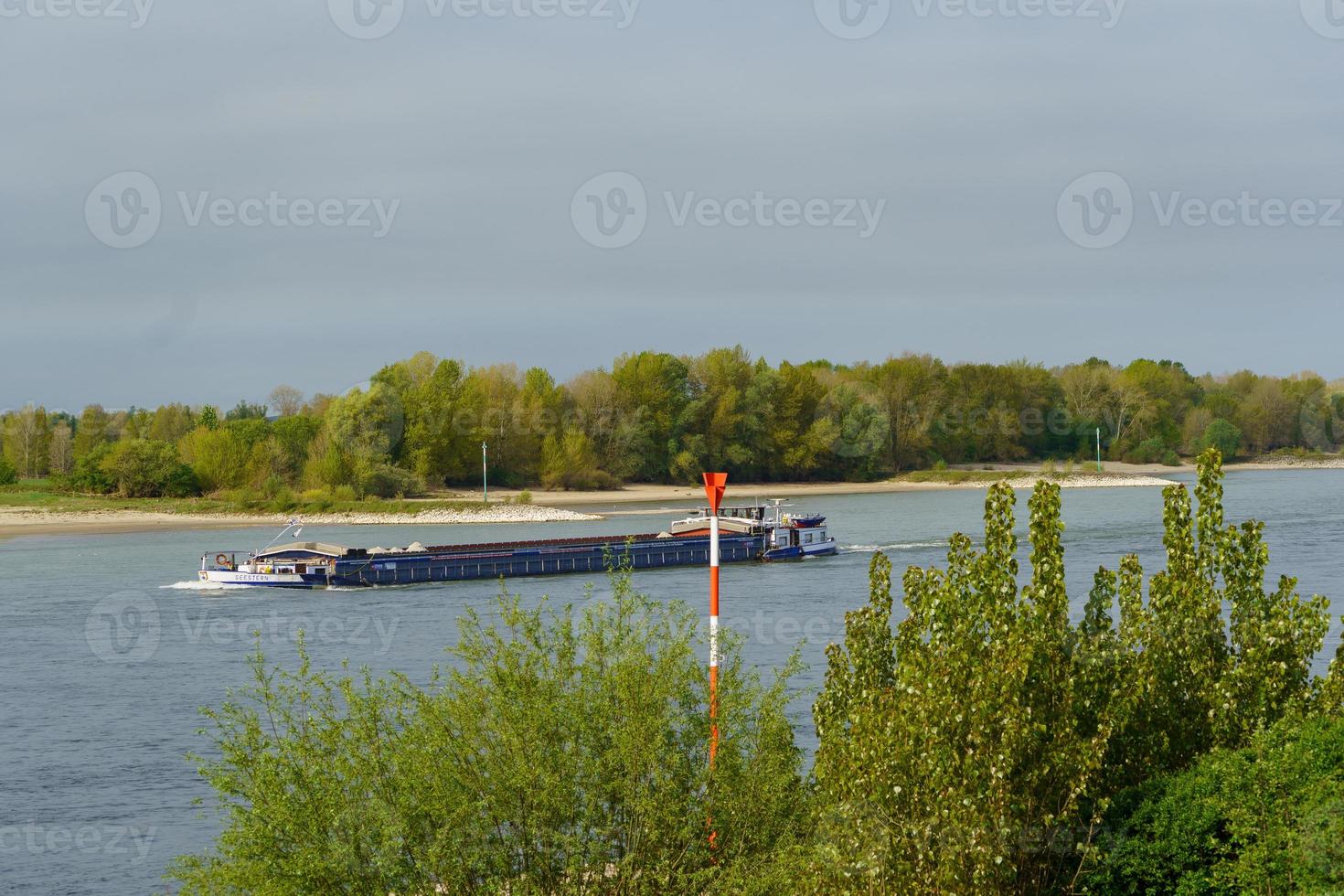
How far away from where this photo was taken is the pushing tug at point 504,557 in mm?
63531

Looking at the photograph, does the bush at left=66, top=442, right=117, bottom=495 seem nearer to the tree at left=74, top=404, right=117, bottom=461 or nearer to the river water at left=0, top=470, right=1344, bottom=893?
the tree at left=74, top=404, right=117, bottom=461

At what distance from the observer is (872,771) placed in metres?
13.2

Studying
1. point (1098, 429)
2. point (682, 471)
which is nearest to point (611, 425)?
point (682, 471)

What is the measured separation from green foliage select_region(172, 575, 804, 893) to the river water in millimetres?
2071

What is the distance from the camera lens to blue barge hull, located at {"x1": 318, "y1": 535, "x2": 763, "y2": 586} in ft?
210

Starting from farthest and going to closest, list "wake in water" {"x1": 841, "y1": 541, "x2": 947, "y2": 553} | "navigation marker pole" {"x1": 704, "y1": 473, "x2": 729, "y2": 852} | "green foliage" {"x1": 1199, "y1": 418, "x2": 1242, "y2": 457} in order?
"green foliage" {"x1": 1199, "y1": 418, "x2": 1242, "y2": 457} < "wake in water" {"x1": 841, "y1": 541, "x2": 947, "y2": 553} < "navigation marker pole" {"x1": 704, "y1": 473, "x2": 729, "y2": 852}

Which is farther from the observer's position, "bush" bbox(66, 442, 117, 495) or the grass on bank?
"bush" bbox(66, 442, 117, 495)

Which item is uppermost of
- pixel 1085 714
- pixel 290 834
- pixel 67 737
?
Result: pixel 1085 714

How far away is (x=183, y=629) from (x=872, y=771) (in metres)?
39.3

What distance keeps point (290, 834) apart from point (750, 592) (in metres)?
42.5

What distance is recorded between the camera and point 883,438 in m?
146

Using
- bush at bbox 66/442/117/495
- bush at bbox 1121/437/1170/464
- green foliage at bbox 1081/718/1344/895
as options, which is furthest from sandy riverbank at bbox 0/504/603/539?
green foliage at bbox 1081/718/1344/895

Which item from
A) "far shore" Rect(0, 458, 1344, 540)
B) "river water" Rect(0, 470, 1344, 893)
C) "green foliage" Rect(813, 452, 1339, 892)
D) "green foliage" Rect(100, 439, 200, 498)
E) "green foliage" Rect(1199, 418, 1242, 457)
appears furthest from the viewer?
"green foliage" Rect(1199, 418, 1242, 457)

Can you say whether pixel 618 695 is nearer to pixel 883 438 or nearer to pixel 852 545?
pixel 852 545
